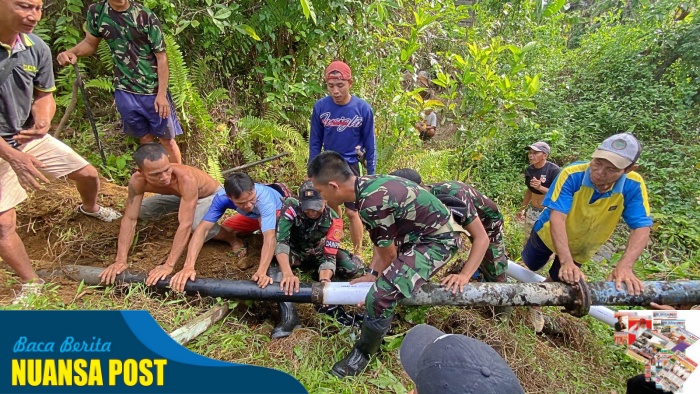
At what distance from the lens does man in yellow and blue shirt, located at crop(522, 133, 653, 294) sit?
267cm

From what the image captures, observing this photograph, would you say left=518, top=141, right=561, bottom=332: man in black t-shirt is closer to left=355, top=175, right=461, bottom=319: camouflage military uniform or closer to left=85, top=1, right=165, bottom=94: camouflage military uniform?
left=355, top=175, right=461, bottom=319: camouflage military uniform

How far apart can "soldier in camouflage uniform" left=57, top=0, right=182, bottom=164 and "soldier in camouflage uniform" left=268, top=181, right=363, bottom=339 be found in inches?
64.8

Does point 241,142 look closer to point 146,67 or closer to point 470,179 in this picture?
point 146,67

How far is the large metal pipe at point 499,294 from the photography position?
2.84 m

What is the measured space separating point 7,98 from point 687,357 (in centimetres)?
426

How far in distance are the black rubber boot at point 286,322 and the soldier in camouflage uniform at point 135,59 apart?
218cm

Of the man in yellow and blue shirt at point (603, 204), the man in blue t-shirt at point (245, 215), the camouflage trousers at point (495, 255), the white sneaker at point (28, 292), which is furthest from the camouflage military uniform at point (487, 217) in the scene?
the white sneaker at point (28, 292)

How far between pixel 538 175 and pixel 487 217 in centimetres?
252

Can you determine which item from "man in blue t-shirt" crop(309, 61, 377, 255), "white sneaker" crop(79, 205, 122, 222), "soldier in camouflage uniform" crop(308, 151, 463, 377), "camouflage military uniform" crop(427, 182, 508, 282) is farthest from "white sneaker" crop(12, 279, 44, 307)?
"camouflage military uniform" crop(427, 182, 508, 282)

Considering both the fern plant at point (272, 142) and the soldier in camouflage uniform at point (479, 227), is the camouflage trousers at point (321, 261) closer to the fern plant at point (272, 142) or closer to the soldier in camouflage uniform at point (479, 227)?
the soldier in camouflage uniform at point (479, 227)

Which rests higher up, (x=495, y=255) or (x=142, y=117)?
(x=142, y=117)

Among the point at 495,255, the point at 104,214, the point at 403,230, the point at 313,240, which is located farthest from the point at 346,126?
the point at 104,214

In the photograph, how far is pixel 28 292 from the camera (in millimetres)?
2850

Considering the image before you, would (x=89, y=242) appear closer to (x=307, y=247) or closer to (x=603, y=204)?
(x=307, y=247)
